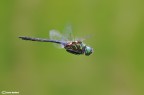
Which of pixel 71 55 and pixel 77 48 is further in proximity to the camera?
pixel 71 55

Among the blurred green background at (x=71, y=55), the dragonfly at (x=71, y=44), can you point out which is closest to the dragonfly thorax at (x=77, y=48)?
the dragonfly at (x=71, y=44)

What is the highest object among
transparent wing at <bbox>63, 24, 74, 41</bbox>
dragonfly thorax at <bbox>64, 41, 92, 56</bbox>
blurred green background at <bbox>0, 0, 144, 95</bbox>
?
blurred green background at <bbox>0, 0, 144, 95</bbox>

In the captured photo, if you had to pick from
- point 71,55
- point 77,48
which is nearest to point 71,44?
point 77,48

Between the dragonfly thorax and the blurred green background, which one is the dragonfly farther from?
the blurred green background

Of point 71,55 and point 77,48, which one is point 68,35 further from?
point 71,55

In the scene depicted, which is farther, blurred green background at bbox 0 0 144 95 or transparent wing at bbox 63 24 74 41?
blurred green background at bbox 0 0 144 95

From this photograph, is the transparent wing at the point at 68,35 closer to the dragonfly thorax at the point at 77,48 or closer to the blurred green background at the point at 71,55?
the dragonfly thorax at the point at 77,48

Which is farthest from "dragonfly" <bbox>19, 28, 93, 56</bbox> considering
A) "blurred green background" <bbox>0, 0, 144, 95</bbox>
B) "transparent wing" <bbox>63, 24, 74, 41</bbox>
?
"blurred green background" <bbox>0, 0, 144, 95</bbox>

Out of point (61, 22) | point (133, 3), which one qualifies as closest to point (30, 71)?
point (61, 22)
